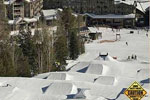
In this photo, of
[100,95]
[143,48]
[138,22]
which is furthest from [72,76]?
[138,22]

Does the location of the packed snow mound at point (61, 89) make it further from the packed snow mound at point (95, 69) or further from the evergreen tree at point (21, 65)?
the evergreen tree at point (21, 65)

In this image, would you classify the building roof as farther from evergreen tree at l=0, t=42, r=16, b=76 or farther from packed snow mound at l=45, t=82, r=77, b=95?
packed snow mound at l=45, t=82, r=77, b=95

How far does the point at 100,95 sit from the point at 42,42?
12.6m

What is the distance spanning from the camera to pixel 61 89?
2117 centimetres

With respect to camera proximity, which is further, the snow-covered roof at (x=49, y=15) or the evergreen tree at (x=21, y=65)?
the snow-covered roof at (x=49, y=15)

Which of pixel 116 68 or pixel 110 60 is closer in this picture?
pixel 116 68

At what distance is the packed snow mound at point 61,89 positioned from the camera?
68.4 ft

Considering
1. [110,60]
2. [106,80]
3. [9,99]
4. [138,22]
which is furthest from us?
[138,22]

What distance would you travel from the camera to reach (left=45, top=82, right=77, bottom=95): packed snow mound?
20.9 m

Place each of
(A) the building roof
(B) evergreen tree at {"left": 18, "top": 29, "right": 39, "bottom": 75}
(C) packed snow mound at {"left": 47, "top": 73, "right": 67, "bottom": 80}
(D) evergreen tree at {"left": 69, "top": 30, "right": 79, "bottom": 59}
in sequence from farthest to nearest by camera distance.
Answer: (A) the building roof → (D) evergreen tree at {"left": 69, "top": 30, "right": 79, "bottom": 59} → (B) evergreen tree at {"left": 18, "top": 29, "right": 39, "bottom": 75} → (C) packed snow mound at {"left": 47, "top": 73, "right": 67, "bottom": 80}

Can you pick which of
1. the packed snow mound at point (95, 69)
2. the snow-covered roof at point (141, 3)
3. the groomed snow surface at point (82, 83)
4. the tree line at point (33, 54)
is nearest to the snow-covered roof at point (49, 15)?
the snow-covered roof at point (141, 3)

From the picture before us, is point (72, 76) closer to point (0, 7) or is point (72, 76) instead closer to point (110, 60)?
point (110, 60)

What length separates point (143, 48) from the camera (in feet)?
147

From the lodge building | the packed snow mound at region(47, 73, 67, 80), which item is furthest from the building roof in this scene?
the packed snow mound at region(47, 73, 67, 80)
